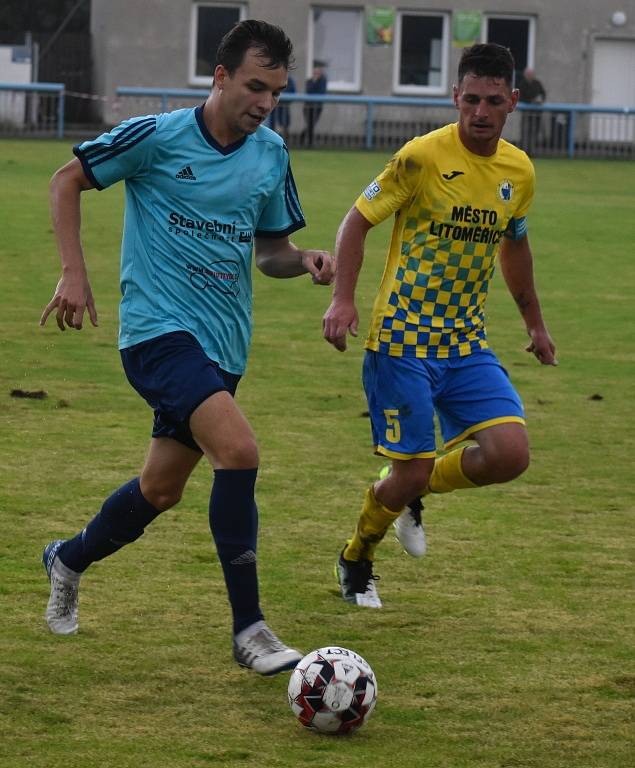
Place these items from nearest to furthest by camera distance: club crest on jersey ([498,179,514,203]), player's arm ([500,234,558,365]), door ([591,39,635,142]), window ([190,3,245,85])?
1. club crest on jersey ([498,179,514,203])
2. player's arm ([500,234,558,365])
3. window ([190,3,245,85])
4. door ([591,39,635,142])

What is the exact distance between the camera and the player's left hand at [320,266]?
552cm

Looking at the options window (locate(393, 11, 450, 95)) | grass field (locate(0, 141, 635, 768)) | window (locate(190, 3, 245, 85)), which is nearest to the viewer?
grass field (locate(0, 141, 635, 768))

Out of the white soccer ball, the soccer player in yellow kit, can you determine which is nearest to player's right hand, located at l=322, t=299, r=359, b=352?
the soccer player in yellow kit

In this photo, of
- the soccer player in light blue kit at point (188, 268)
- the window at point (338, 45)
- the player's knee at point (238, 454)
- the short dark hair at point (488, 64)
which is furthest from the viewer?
the window at point (338, 45)

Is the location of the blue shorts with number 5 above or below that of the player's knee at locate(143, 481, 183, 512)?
above

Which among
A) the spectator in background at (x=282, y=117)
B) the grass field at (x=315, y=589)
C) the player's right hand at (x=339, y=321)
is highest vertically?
the spectator in background at (x=282, y=117)

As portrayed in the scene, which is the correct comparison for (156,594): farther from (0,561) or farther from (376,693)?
(376,693)

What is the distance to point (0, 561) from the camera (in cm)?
655

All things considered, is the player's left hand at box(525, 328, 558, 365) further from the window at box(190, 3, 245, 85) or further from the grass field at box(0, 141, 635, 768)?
the window at box(190, 3, 245, 85)

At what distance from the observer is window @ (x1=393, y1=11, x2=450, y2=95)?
130ft

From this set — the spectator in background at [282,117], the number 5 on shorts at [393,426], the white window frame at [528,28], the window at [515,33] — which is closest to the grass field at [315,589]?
the number 5 on shorts at [393,426]

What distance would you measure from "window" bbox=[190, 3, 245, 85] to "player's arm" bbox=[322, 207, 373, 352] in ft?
110

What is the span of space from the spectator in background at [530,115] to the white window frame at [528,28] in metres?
3.37

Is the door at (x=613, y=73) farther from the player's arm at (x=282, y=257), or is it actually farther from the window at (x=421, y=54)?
the player's arm at (x=282, y=257)
